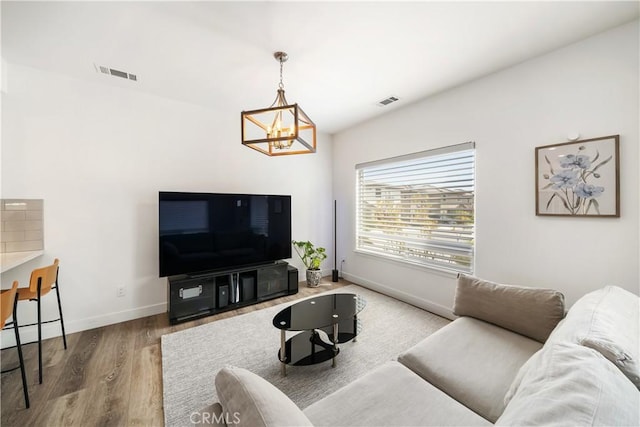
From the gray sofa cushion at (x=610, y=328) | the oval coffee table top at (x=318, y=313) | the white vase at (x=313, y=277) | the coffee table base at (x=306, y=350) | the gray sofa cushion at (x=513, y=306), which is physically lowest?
the coffee table base at (x=306, y=350)

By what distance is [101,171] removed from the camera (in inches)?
106

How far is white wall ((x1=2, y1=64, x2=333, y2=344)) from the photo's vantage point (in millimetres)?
2389

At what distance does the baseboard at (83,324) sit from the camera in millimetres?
2347

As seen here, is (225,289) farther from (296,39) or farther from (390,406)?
(296,39)

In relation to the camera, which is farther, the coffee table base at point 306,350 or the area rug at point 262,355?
the coffee table base at point 306,350

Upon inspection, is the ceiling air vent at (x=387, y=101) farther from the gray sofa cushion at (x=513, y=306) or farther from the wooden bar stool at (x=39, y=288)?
the wooden bar stool at (x=39, y=288)

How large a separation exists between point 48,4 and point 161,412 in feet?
9.18

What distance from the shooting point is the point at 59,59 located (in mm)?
2240

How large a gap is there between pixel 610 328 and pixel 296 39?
2.53 metres

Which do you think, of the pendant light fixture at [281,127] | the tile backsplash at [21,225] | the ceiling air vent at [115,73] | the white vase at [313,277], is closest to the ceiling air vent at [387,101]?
the pendant light fixture at [281,127]

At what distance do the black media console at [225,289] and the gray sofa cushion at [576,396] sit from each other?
298cm

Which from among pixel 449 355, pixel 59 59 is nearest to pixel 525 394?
pixel 449 355

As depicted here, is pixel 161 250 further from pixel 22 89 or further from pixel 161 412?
pixel 22 89

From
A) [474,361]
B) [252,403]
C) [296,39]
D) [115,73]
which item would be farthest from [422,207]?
[115,73]
